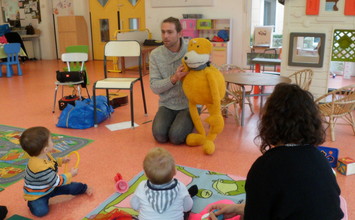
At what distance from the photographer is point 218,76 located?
2852mm

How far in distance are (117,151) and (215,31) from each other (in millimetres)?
5271

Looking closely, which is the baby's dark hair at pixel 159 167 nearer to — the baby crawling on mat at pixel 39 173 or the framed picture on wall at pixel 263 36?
the baby crawling on mat at pixel 39 173

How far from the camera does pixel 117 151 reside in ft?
10.0

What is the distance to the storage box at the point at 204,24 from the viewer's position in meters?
7.36

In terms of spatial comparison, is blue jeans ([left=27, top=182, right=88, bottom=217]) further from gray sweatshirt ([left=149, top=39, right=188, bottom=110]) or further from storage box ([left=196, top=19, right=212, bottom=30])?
storage box ([left=196, top=19, right=212, bottom=30])

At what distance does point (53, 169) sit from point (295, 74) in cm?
312

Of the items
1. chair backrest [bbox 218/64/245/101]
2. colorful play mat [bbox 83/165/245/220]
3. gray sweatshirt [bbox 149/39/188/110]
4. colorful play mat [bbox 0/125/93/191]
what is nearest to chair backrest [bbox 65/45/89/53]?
colorful play mat [bbox 0/125/93/191]

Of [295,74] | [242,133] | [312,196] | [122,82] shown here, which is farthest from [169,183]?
[295,74]

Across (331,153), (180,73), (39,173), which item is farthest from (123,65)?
(39,173)

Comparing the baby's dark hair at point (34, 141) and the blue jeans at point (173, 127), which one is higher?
the baby's dark hair at point (34, 141)

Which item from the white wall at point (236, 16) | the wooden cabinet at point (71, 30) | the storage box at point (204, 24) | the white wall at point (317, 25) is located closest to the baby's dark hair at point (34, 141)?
the white wall at point (317, 25)

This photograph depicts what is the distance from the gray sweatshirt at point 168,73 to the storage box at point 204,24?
170 inches

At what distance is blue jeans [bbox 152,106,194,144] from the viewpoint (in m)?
3.11

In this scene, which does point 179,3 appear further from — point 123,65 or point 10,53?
point 10,53
